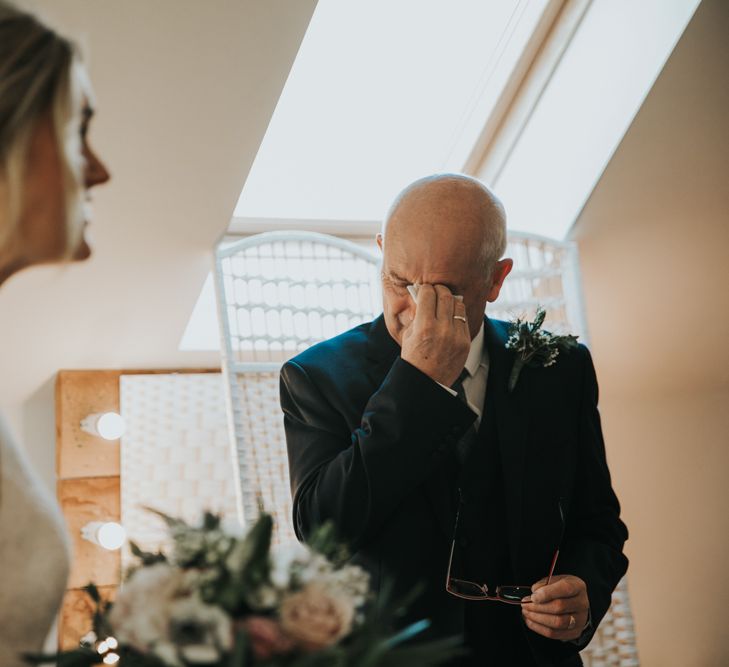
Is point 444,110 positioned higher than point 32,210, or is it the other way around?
point 444,110

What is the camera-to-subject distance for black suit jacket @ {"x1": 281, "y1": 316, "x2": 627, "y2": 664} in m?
1.63

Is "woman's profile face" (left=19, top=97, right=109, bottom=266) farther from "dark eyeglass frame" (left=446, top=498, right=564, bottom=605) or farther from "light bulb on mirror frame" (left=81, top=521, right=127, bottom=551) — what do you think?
"light bulb on mirror frame" (left=81, top=521, right=127, bottom=551)

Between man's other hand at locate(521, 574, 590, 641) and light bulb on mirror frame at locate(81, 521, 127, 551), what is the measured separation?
6.34 ft

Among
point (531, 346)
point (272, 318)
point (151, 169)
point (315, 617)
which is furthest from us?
point (272, 318)

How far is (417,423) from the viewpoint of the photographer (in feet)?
5.32

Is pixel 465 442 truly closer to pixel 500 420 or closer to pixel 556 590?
pixel 500 420

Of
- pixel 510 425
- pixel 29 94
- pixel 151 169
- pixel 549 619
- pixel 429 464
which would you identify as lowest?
pixel 549 619

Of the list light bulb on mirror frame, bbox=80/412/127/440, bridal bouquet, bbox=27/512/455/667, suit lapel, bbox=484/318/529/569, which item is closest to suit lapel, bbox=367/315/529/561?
suit lapel, bbox=484/318/529/569

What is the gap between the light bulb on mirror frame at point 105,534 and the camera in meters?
3.22

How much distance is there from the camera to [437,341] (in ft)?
5.54

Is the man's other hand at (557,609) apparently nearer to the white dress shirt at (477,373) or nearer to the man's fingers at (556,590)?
the man's fingers at (556,590)

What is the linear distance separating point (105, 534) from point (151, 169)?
1.38 metres

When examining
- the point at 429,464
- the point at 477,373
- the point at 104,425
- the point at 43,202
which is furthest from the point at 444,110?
the point at 43,202

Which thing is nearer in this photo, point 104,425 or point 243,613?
point 243,613
